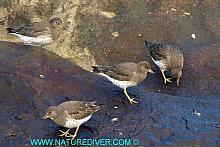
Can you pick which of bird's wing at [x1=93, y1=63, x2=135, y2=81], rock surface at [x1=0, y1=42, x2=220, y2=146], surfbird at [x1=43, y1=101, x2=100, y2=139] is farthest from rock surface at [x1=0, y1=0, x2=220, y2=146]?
bird's wing at [x1=93, y1=63, x2=135, y2=81]

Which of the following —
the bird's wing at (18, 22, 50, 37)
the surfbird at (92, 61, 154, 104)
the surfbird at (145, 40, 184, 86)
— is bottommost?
the surfbird at (145, 40, 184, 86)

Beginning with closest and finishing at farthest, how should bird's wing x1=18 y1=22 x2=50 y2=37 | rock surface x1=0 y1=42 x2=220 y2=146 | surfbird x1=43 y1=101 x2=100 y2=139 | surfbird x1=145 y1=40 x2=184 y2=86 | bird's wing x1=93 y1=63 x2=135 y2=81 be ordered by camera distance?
1. surfbird x1=43 y1=101 x2=100 y2=139
2. rock surface x1=0 y1=42 x2=220 y2=146
3. bird's wing x1=93 y1=63 x2=135 y2=81
4. surfbird x1=145 y1=40 x2=184 y2=86
5. bird's wing x1=18 y1=22 x2=50 y2=37

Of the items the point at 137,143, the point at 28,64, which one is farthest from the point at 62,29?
the point at 137,143

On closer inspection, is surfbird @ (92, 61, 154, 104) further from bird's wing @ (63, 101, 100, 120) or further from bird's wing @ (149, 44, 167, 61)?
bird's wing @ (149, 44, 167, 61)

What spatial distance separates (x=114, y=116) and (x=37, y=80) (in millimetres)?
1660

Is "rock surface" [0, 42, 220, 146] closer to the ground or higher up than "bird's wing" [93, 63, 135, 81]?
closer to the ground

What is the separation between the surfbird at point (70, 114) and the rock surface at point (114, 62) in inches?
9.8

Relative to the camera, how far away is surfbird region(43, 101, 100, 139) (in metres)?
6.73

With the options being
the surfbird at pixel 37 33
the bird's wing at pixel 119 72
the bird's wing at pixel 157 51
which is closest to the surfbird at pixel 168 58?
the bird's wing at pixel 157 51

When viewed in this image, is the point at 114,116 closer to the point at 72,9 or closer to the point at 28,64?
the point at 28,64

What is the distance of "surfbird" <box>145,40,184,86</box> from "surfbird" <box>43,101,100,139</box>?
3365 millimetres

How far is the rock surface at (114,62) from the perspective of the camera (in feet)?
23.6

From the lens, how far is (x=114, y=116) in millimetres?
7562

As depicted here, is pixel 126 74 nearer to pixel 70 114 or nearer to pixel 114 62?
pixel 70 114
